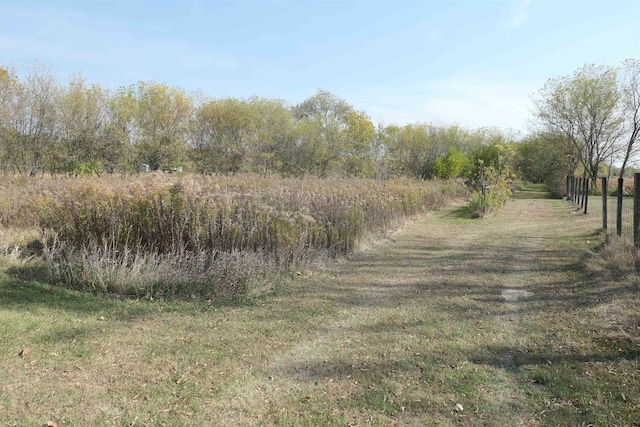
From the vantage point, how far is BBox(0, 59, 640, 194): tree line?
63.6 feet

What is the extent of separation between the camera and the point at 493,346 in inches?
151

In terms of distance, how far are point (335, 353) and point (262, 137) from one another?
90.5ft

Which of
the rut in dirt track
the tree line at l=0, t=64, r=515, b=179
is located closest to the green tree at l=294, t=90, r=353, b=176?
the tree line at l=0, t=64, r=515, b=179

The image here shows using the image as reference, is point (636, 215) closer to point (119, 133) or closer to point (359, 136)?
point (119, 133)

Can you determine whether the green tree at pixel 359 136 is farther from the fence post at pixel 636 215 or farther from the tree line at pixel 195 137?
the fence post at pixel 636 215

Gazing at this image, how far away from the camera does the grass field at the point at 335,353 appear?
2779mm

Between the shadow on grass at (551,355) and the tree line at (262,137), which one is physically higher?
the tree line at (262,137)

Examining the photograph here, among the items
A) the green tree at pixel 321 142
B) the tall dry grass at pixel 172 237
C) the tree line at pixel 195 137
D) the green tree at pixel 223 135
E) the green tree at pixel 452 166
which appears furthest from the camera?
the green tree at pixel 321 142

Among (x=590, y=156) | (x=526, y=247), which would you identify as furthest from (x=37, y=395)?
(x=590, y=156)

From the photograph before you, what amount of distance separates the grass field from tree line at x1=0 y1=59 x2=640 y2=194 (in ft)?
37.8

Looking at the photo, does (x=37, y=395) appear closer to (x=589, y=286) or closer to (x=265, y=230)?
(x=265, y=230)

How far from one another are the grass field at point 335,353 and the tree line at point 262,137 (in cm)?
1151

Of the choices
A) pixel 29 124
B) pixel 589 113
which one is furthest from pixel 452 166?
pixel 29 124

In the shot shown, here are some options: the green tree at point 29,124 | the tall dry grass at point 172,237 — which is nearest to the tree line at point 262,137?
the green tree at point 29,124
